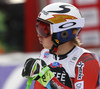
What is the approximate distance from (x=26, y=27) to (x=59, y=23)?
17.4 feet

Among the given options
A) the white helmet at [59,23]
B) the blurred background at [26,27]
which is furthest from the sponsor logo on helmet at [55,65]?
the blurred background at [26,27]

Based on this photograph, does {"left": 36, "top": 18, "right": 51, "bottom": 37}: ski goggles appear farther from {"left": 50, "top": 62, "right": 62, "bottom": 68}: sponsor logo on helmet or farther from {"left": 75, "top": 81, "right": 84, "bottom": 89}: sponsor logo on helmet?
{"left": 75, "top": 81, "right": 84, "bottom": 89}: sponsor logo on helmet

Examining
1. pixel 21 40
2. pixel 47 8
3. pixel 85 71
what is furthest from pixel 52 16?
pixel 21 40

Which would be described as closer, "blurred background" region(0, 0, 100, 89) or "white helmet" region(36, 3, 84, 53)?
"white helmet" region(36, 3, 84, 53)

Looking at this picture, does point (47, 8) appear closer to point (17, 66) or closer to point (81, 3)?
point (17, 66)

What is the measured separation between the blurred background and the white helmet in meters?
2.86

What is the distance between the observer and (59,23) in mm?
2104

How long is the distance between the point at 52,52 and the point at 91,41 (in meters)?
4.56

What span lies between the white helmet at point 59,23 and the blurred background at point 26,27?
2859 millimetres

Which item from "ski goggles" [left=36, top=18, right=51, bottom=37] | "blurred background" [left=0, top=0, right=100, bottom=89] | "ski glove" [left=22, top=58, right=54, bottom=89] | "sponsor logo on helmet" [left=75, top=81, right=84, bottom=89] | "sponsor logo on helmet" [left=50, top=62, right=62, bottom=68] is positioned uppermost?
"ski goggles" [left=36, top=18, right=51, bottom=37]

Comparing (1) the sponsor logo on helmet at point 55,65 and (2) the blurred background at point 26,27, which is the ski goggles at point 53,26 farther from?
(2) the blurred background at point 26,27

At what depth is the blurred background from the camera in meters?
6.37

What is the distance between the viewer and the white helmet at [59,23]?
210 cm

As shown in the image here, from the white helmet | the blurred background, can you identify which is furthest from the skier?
the blurred background
